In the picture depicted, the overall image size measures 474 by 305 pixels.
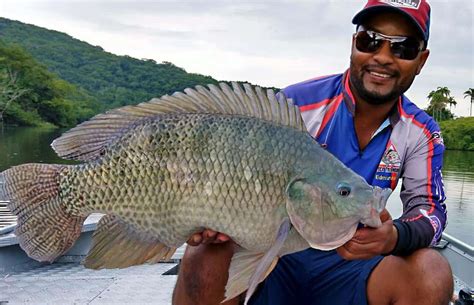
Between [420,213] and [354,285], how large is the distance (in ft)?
1.34

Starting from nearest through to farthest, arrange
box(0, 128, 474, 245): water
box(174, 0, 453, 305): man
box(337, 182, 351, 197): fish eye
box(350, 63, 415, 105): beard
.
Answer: box(337, 182, 351, 197): fish eye < box(174, 0, 453, 305): man < box(350, 63, 415, 105): beard < box(0, 128, 474, 245): water

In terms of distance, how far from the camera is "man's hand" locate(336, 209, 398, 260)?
1.87 m

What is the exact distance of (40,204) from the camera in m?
2.07

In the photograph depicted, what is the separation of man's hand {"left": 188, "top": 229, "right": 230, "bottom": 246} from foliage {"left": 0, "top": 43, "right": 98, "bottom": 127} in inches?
2685

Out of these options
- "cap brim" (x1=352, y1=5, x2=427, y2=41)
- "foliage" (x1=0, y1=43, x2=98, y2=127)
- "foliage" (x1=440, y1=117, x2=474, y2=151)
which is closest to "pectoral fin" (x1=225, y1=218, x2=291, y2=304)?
"cap brim" (x1=352, y1=5, x2=427, y2=41)

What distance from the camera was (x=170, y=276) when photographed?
3.88 m

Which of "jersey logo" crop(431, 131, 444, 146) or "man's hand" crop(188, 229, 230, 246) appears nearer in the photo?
"man's hand" crop(188, 229, 230, 246)

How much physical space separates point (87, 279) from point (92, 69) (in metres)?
87.1

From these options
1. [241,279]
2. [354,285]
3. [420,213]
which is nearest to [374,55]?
[420,213]

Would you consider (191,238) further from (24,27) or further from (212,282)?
(24,27)

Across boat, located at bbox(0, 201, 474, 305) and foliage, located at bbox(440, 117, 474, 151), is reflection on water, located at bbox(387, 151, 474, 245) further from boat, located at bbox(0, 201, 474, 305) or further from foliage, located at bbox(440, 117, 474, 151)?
foliage, located at bbox(440, 117, 474, 151)

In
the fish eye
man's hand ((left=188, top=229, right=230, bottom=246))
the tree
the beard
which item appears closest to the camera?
the fish eye

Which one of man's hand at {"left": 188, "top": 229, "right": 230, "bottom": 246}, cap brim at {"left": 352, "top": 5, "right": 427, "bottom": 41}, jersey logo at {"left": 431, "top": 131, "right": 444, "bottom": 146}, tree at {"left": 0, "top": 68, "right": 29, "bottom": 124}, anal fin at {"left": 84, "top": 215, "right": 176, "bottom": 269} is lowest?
tree at {"left": 0, "top": 68, "right": 29, "bottom": 124}

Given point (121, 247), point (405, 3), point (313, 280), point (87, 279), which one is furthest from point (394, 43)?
point (87, 279)
